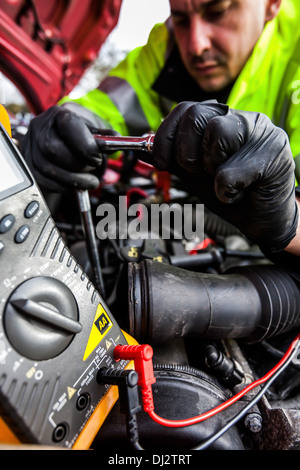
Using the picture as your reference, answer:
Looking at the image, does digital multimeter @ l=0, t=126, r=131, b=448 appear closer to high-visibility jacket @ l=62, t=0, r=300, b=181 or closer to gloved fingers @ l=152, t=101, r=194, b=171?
gloved fingers @ l=152, t=101, r=194, b=171

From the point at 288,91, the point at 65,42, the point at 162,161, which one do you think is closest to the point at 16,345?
the point at 162,161

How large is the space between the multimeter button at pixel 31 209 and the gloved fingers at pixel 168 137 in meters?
0.26

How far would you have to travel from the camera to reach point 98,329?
1.46 feet

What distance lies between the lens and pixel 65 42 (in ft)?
6.91

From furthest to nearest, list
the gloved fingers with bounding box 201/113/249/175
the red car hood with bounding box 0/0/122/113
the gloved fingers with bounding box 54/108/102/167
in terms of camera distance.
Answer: the red car hood with bounding box 0/0/122/113, the gloved fingers with bounding box 54/108/102/167, the gloved fingers with bounding box 201/113/249/175

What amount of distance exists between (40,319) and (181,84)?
1.07m

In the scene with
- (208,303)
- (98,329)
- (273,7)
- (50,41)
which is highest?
(50,41)

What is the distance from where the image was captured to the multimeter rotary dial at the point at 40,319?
0.36 meters

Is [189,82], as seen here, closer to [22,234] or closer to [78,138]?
[78,138]

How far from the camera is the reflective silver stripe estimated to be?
3.96ft

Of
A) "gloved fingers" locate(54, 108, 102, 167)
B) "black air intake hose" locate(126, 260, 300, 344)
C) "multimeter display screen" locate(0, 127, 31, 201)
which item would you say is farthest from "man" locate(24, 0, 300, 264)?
"multimeter display screen" locate(0, 127, 31, 201)

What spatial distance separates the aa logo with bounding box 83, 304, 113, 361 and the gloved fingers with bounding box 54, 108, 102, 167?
39 cm

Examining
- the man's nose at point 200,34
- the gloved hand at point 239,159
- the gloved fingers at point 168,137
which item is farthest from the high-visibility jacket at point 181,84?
the gloved fingers at point 168,137

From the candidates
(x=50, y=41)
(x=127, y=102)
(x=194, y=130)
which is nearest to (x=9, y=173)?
(x=194, y=130)
